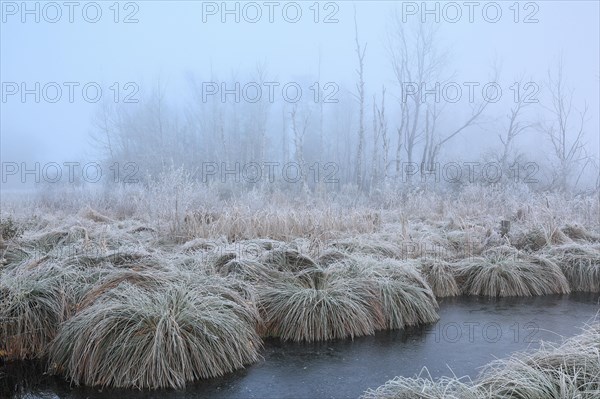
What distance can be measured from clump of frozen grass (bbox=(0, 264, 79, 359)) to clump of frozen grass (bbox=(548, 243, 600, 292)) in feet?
21.1

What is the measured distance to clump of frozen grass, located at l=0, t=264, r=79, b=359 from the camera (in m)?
4.57

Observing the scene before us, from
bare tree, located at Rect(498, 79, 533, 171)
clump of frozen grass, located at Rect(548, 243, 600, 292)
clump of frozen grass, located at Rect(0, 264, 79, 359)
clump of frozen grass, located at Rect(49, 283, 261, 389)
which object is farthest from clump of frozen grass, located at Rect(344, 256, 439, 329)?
bare tree, located at Rect(498, 79, 533, 171)

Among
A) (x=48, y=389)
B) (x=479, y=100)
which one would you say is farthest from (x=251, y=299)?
(x=479, y=100)

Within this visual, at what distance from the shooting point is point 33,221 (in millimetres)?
8820

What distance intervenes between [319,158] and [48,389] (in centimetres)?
2273

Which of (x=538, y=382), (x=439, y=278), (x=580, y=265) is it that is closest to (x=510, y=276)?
(x=439, y=278)

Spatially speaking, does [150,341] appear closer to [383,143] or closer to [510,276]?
[510,276]

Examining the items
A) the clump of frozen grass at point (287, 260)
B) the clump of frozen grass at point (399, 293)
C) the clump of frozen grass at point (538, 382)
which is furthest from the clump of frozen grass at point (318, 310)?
the clump of frozen grass at point (538, 382)

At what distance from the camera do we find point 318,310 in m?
5.24

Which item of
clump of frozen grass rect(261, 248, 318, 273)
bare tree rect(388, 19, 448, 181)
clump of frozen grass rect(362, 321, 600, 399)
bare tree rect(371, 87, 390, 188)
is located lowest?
clump of frozen grass rect(362, 321, 600, 399)

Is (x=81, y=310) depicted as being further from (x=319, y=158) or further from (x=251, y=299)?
(x=319, y=158)

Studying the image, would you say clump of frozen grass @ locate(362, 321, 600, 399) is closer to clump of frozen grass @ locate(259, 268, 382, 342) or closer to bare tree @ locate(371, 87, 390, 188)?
clump of frozen grass @ locate(259, 268, 382, 342)

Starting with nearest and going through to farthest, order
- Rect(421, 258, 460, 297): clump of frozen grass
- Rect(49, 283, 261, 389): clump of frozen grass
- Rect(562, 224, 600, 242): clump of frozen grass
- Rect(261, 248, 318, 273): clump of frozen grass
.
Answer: Rect(49, 283, 261, 389): clump of frozen grass
Rect(261, 248, 318, 273): clump of frozen grass
Rect(421, 258, 460, 297): clump of frozen grass
Rect(562, 224, 600, 242): clump of frozen grass

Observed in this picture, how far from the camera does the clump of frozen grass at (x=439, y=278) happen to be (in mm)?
6914
